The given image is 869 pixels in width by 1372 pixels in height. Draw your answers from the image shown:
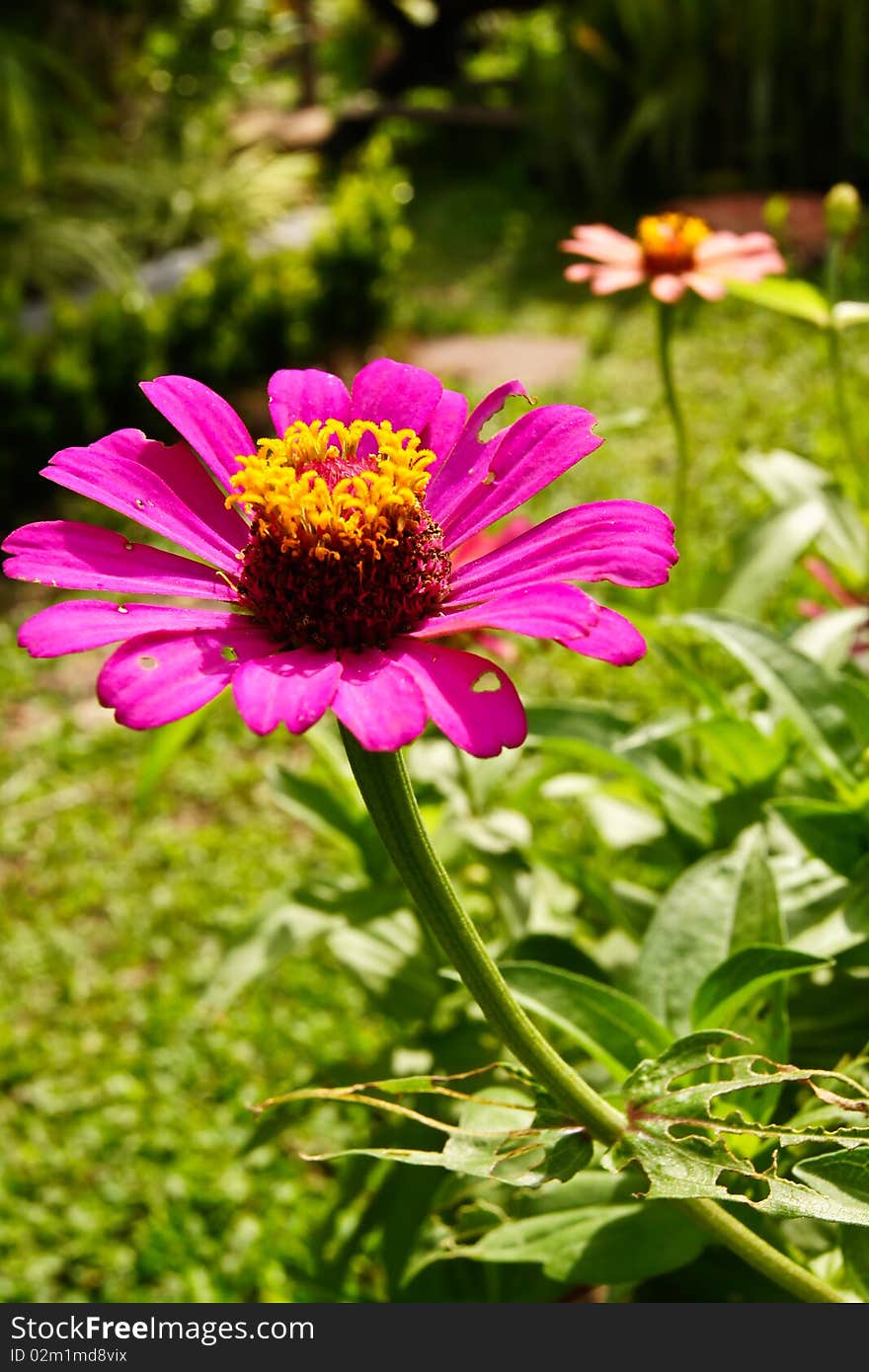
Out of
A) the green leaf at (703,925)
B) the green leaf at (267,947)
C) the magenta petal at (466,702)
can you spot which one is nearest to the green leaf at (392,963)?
the green leaf at (267,947)

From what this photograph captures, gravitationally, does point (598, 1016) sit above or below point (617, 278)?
below

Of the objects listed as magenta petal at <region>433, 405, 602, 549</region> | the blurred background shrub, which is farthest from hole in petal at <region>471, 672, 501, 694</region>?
the blurred background shrub

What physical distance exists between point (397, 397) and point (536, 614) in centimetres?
34

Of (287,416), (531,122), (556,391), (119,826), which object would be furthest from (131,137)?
(287,416)

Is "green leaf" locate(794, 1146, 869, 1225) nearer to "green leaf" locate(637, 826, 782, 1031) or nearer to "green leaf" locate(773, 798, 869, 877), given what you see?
"green leaf" locate(637, 826, 782, 1031)

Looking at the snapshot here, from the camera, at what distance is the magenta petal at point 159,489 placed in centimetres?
87

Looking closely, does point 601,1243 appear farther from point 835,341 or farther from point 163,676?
point 835,341

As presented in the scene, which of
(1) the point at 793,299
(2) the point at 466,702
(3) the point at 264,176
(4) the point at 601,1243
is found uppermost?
(3) the point at 264,176

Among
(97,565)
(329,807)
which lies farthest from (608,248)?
(97,565)

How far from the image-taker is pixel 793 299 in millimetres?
1641

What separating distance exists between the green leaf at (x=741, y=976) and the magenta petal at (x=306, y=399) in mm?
539

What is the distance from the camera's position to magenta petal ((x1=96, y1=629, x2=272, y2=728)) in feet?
2.43

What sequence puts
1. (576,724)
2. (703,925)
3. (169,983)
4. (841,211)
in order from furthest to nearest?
(169,983) < (841,211) < (576,724) < (703,925)

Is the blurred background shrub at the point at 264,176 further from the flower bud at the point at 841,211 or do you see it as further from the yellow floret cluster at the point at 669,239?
the flower bud at the point at 841,211
